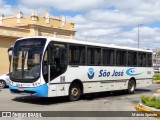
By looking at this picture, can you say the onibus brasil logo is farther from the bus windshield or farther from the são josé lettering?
the bus windshield

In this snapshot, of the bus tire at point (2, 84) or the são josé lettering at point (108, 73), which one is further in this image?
the bus tire at point (2, 84)

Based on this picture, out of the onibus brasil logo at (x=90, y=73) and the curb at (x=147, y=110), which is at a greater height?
the onibus brasil logo at (x=90, y=73)

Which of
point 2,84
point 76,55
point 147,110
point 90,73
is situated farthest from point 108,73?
point 2,84

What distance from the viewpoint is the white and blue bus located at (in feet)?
48.3

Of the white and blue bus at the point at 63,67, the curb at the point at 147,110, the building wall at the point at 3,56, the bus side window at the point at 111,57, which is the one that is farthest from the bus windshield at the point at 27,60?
the building wall at the point at 3,56

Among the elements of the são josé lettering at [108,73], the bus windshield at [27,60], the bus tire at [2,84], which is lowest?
the bus tire at [2,84]

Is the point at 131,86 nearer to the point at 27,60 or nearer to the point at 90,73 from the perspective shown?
the point at 90,73

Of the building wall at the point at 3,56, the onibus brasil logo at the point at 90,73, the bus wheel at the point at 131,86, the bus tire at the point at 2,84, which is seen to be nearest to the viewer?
the onibus brasil logo at the point at 90,73

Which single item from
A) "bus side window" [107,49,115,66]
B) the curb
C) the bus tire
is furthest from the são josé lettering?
the bus tire

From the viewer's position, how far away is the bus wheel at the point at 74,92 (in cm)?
1622

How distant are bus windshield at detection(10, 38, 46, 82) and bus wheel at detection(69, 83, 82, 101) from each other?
2.25 meters

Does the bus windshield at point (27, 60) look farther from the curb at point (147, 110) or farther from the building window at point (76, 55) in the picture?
the curb at point (147, 110)

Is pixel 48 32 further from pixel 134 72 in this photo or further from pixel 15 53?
pixel 15 53

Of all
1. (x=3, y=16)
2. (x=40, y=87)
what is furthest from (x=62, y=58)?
(x=3, y=16)
